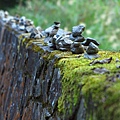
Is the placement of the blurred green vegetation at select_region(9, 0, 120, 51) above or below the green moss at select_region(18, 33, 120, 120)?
above

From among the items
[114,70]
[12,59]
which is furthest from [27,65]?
[114,70]

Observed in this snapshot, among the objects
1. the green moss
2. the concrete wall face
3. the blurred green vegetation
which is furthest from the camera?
the blurred green vegetation

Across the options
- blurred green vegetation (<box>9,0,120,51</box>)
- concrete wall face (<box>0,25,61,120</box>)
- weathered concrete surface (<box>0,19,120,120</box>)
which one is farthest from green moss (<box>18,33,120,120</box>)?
blurred green vegetation (<box>9,0,120,51</box>)

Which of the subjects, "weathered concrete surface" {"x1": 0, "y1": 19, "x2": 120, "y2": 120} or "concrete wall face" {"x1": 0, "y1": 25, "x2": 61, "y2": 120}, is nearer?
"weathered concrete surface" {"x1": 0, "y1": 19, "x2": 120, "y2": 120}

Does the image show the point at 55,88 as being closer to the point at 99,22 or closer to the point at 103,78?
the point at 103,78

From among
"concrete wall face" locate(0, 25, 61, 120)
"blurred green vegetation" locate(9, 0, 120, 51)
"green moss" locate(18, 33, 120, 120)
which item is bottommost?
"green moss" locate(18, 33, 120, 120)

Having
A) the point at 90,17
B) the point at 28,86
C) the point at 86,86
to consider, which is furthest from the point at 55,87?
the point at 90,17

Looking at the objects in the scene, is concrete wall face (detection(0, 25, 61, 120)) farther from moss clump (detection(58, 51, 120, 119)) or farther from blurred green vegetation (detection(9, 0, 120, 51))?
blurred green vegetation (detection(9, 0, 120, 51))
